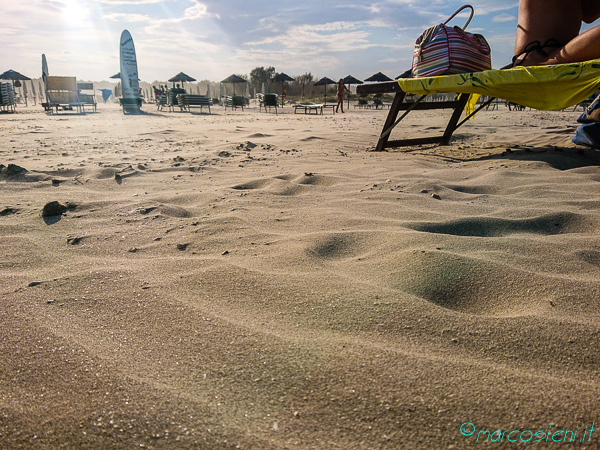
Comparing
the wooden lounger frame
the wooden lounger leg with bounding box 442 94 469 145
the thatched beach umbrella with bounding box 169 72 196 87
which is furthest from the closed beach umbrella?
the wooden lounger leg with bounding box 442 94 469 145

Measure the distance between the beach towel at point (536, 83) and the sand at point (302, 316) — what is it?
67cm

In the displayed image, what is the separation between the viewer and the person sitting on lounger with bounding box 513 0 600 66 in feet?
8.86

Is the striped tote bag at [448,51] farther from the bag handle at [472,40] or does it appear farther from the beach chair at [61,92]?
the beach chair at [61,92]

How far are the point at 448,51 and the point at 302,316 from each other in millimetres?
3088

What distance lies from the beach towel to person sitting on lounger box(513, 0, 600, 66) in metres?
0.19

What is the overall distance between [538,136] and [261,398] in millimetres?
4794

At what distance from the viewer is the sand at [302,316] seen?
2.48ft

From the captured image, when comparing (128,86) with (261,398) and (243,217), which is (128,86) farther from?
(261,398)

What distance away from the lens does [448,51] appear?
331 cm

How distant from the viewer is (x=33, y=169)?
3.05 metres

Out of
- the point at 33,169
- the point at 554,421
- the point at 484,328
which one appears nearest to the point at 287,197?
the point at 484,328

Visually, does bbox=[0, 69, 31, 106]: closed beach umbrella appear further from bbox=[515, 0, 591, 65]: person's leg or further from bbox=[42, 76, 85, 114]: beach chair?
bbox=[515, 0, 591, 65]: person's leg

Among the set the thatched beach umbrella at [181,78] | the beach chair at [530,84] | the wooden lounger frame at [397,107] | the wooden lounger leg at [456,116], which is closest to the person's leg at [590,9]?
the beach chair at [530,84]

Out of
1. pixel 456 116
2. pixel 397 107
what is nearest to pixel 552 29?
pixel 397 107
